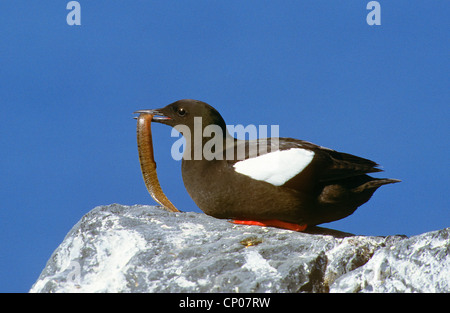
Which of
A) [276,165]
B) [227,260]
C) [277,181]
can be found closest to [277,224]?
[277,181]

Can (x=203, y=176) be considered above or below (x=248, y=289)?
above

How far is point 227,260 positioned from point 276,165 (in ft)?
3.93

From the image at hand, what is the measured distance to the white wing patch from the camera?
5.43 metres

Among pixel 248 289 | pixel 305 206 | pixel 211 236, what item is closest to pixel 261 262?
pixel 248 289

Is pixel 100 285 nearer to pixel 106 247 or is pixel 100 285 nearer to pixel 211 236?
pixel 106 247

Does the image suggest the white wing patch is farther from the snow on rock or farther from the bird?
the snow on rock

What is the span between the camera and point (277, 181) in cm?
543

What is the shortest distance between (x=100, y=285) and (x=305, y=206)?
Answer: 6.17 feet

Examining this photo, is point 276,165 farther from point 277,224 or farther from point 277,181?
point 277,224

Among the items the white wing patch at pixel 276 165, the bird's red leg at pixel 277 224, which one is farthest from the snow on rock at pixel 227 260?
the white wing patch at pixel 276 165

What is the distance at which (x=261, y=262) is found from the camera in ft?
15.0

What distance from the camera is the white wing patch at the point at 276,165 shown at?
5.43 meters

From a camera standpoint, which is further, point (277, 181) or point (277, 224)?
point (277, 224)

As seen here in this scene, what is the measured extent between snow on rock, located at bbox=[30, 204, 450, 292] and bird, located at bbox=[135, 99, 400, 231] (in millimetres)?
211
